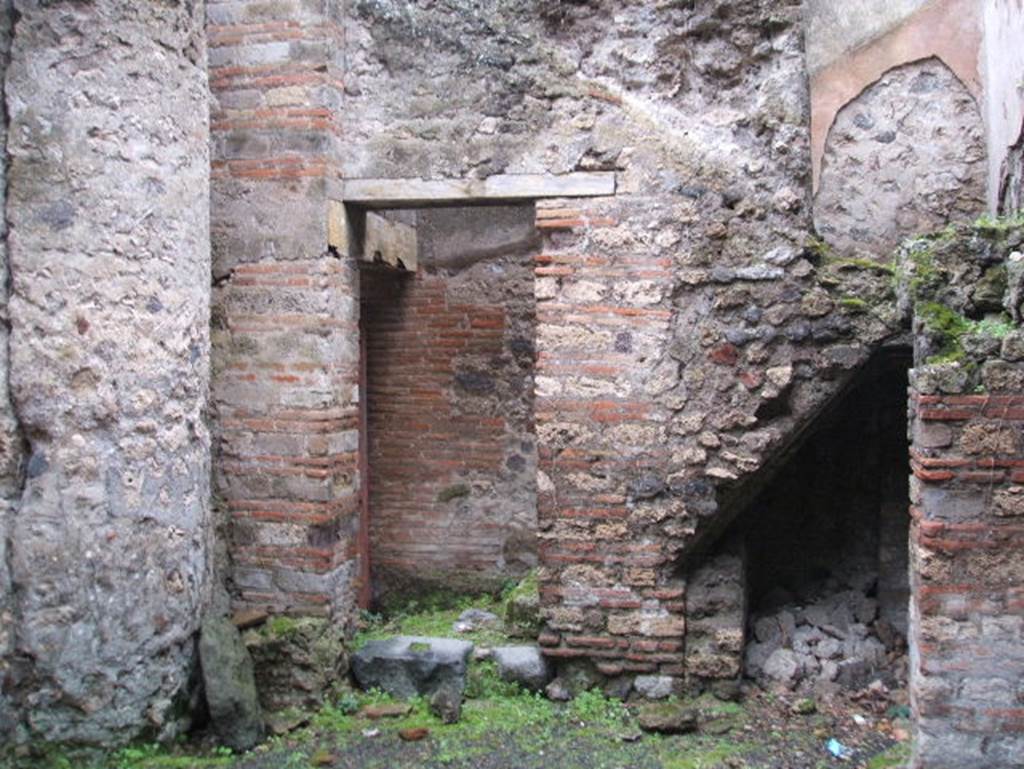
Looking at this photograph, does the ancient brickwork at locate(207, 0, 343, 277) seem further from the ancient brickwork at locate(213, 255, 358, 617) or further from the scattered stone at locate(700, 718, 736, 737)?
the scattered stone at locate(700, 718, 736, 737)

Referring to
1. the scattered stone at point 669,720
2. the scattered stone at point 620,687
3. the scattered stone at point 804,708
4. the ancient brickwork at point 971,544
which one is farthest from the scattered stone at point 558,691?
the ancient brickwork at point 971,544

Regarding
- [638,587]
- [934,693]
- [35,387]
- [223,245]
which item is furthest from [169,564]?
[934,693]

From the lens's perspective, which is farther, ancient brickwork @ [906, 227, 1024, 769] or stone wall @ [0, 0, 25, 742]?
stone wall @ [0, 0, 25, 742]

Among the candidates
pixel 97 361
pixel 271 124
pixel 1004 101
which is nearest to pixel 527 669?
pixel 97 361

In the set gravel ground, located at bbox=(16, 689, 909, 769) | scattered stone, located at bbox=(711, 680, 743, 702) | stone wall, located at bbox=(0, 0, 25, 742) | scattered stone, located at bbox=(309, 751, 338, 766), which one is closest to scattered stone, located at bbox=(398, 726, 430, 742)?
gravel ground, located at bbox=(16, 689, 909, 769)

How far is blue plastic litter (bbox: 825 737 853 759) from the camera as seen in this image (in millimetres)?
4332

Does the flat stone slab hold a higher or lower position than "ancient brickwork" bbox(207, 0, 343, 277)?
lower

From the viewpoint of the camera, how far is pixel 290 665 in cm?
493

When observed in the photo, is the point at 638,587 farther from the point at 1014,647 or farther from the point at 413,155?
the point at 413,155

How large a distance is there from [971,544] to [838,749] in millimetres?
1327

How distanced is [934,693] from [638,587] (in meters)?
1.55

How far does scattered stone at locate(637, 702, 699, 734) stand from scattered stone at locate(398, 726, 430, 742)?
1.03 m

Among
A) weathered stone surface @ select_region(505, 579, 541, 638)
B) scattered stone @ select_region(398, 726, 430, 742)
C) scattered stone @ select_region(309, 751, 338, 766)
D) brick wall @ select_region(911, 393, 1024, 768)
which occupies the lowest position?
scattered stone @ select_region(309, 751, 338, 766)

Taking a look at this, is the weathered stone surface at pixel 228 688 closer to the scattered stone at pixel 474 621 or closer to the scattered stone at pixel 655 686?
the scattered stone at pixel 474 621
